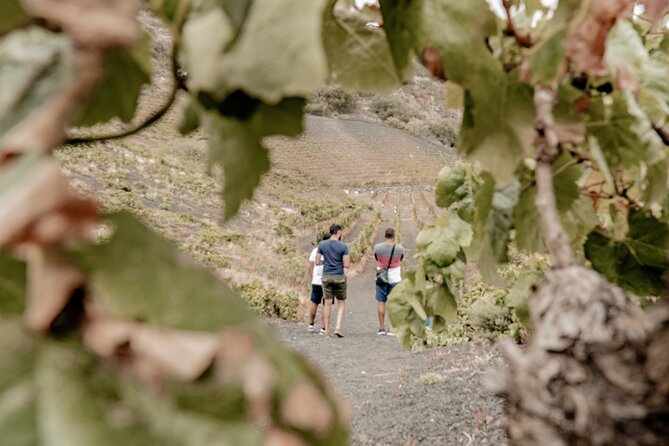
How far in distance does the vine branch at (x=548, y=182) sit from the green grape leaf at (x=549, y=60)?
0.12 ft

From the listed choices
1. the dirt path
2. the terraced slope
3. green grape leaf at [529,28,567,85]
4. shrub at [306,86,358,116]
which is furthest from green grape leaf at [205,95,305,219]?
shrub at [306,86,358,116]

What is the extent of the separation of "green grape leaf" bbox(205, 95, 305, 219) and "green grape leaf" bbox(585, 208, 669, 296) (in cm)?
54

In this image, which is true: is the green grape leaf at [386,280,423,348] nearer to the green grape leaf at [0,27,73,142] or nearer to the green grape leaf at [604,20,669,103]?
the green grape leaf at [604,20,669,103]

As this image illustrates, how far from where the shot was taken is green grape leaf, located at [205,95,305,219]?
0.45m

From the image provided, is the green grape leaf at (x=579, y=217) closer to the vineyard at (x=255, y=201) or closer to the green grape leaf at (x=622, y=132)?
the vineyard at (x=255, y=201)

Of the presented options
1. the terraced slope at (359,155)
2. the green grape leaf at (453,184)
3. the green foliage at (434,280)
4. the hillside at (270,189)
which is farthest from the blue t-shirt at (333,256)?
the terraced slope at (359,155)

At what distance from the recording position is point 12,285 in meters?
0.29

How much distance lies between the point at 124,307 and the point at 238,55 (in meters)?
0.17

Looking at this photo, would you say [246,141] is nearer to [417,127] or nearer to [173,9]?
[173,9]

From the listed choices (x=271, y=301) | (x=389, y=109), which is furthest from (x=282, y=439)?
(x=389, y=109)

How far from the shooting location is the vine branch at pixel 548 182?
1.28 feet

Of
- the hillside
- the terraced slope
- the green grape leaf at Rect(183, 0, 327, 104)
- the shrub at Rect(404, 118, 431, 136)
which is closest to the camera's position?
the green grape leaf at Rect(183, 0, 327, 104)

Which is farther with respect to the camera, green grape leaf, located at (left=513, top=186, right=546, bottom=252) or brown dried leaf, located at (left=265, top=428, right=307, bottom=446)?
green grape leaf, located at (left=513, top=186, right=546, bottom=252)

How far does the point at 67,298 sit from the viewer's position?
228 millimetres
